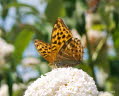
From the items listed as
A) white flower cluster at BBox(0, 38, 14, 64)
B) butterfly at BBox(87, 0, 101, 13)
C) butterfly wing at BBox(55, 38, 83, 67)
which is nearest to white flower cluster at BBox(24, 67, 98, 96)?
butterfly wing at BBox(55, 38, 83, 67)

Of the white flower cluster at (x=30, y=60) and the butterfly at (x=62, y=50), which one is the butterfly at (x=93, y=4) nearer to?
the white flower cluster at (x=30, y=60)

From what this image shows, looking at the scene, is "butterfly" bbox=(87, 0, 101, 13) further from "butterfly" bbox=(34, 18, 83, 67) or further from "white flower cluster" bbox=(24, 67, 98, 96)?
"white flower cluster" bbox=(24, 67, 98, 96)

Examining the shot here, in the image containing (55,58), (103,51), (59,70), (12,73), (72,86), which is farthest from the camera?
(103,51)

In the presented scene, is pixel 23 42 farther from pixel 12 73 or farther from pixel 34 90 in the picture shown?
pixel 34 90

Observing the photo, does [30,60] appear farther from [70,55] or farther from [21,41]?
[70,55]

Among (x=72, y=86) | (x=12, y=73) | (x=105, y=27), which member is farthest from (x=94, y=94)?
(x=105, y=27)

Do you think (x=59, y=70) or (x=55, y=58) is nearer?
Answer: (x=59, y=70)

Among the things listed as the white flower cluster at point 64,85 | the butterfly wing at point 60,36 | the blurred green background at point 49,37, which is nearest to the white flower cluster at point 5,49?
the blurred green background at point 49,37

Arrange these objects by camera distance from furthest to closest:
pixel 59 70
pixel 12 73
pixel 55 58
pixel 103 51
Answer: pixel 103 51
pixel 12 73
pixel 55 58
pixel 59 70
